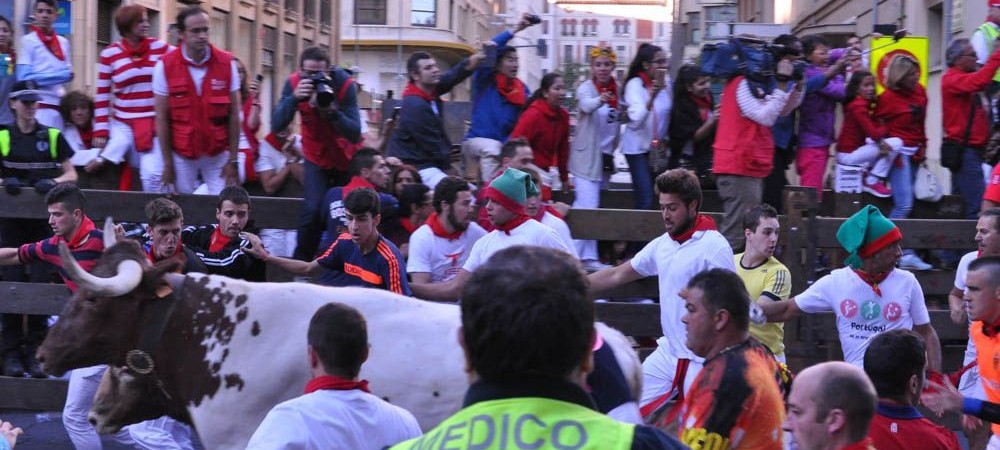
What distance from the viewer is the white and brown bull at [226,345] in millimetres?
5691

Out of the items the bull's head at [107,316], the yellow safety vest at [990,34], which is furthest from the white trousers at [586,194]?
the bull's head at [107,316]

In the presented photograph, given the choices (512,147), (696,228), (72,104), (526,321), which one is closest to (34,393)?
(72,104)

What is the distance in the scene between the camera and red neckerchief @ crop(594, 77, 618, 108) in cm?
1084

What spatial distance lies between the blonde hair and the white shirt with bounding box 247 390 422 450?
7424 mm

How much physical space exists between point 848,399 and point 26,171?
24.0 feet

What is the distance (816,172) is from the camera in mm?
10641

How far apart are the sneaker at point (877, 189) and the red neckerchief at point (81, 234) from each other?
19.8 feet

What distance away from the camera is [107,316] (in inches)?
230

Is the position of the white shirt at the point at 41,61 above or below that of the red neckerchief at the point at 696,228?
above

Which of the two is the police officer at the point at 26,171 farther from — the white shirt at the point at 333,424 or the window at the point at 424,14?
the window at the point at 424,14

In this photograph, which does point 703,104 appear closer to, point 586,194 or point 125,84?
point 586,194

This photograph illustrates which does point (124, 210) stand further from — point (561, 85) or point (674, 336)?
point (674, 336)

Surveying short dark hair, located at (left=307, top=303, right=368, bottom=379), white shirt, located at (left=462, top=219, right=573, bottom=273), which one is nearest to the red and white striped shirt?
white shirt, located at (left=462, top=219, right=573, bottom=273)

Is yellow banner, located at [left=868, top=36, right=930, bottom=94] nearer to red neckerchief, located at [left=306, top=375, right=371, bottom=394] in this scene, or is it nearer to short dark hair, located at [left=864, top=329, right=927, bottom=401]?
short dark hair, located at [left=864, top=329, right=927, bottom=401]
